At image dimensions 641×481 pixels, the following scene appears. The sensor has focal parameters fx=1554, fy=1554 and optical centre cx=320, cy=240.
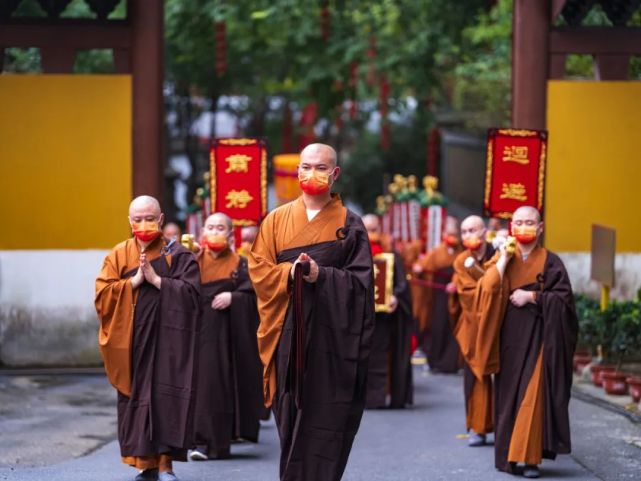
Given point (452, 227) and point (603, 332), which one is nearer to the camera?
point (603, 332)

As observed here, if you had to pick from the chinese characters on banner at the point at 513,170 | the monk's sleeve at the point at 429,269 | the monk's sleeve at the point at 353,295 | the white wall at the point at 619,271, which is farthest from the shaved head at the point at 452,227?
the monk's sleeve at the point at 353,295

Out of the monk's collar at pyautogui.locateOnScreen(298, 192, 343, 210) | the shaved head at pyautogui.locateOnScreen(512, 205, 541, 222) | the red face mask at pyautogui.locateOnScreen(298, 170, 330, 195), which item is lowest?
the shaved head at pyautogui.locateOnScreen(512, 205, 541, 222)

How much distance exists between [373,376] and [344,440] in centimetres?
577

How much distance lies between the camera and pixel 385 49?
2402 cm

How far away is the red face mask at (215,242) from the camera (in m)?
11.1

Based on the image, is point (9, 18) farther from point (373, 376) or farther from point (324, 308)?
point (324, 308)

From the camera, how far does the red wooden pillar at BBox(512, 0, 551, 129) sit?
15156mm

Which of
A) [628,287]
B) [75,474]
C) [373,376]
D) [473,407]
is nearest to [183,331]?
[75,474]

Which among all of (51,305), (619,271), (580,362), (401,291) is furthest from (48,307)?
(619,271)

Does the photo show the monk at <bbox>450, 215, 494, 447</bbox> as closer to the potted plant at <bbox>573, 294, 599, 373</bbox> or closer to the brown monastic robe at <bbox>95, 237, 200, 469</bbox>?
the brown monastic robe at <bbox>95, 237, 200, 469</bbox>

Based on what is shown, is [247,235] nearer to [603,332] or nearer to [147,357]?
[603,332]

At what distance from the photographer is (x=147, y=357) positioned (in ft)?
30.9

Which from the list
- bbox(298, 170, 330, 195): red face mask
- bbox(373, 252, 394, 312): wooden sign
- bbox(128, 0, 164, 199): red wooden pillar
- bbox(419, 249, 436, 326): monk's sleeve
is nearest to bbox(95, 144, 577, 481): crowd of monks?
bbox(298, 170, 330, 195): red face mask

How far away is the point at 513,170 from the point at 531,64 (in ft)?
9.43
